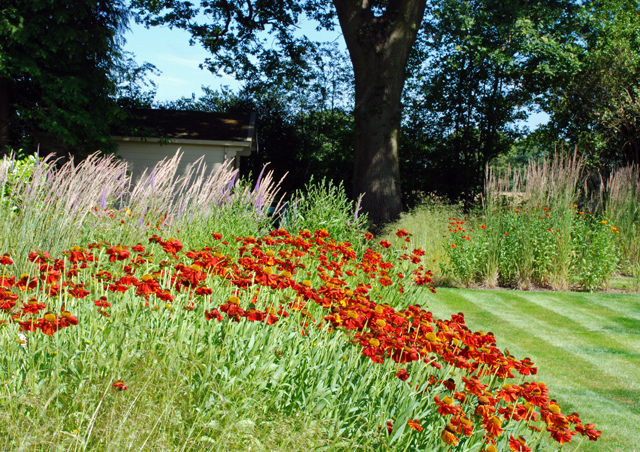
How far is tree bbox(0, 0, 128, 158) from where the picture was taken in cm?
1058

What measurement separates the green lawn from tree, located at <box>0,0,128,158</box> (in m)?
8.79

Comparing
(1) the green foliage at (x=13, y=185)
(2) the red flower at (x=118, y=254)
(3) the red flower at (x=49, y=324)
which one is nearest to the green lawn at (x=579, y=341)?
(2) the red flower at (x=118, y=254)

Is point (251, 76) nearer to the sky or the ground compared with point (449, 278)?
nearer to the sky

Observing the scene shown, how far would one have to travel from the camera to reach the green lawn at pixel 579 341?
11.7 ft

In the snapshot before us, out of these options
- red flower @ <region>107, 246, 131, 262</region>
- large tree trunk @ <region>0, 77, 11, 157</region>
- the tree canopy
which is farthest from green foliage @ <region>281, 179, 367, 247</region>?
large tree trunk @ <region>0, 77, 11, 157</region>

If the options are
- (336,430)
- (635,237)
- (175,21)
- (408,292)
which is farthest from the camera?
(175,21)

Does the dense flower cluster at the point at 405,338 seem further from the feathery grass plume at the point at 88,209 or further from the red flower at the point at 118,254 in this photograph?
the feathery grass plume at the point at 88,209

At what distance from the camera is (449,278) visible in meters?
7.65

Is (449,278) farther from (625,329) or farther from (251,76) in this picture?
(251,76)

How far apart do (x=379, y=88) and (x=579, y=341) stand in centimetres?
680

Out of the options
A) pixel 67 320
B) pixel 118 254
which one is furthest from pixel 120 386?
pixel 118 254

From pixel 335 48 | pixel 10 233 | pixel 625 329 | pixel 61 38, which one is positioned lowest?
pixel 625 329

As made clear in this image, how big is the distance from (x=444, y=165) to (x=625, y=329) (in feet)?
36.7

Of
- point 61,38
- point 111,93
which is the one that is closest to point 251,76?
point 111,93
